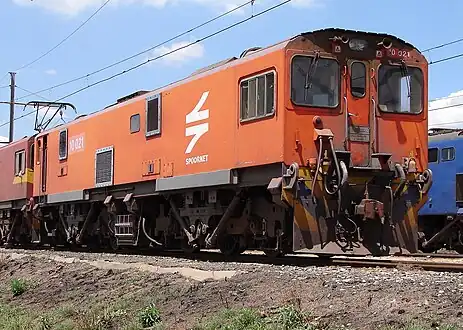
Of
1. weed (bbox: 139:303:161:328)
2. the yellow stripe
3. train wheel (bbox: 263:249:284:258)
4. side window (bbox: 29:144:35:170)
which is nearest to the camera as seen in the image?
weed (bbox: 139:303:161:328)

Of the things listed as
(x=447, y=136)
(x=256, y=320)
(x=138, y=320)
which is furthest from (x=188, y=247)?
(x=447, y=136)

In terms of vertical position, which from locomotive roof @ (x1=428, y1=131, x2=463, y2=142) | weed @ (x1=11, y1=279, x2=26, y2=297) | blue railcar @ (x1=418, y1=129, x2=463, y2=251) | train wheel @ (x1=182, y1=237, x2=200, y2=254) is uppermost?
locomotive roof @ (x1=428, y1=131, x2=463, y2=142)

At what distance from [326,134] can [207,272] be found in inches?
126

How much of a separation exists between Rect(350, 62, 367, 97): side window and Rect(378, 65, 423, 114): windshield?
1.08ft

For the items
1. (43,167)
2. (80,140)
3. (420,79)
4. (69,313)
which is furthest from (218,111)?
(43,167)

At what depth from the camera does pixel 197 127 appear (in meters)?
14.3

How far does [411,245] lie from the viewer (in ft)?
40.6

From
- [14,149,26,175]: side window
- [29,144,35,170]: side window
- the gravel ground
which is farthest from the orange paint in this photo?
[14,149,26,175]: side window

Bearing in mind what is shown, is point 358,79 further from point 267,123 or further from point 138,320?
point 138,320

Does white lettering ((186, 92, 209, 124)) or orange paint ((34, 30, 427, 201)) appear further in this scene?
white lettering ((186, 92, 209, 124))

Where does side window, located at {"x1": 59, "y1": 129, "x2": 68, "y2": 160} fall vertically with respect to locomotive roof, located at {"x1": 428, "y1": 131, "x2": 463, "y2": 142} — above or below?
below

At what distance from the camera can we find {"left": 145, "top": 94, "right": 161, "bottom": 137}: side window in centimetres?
1594

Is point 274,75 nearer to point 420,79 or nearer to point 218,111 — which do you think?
point 218,111

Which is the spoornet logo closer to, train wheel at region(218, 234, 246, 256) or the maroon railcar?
train wheel at region(218, 234, 246, 256)
